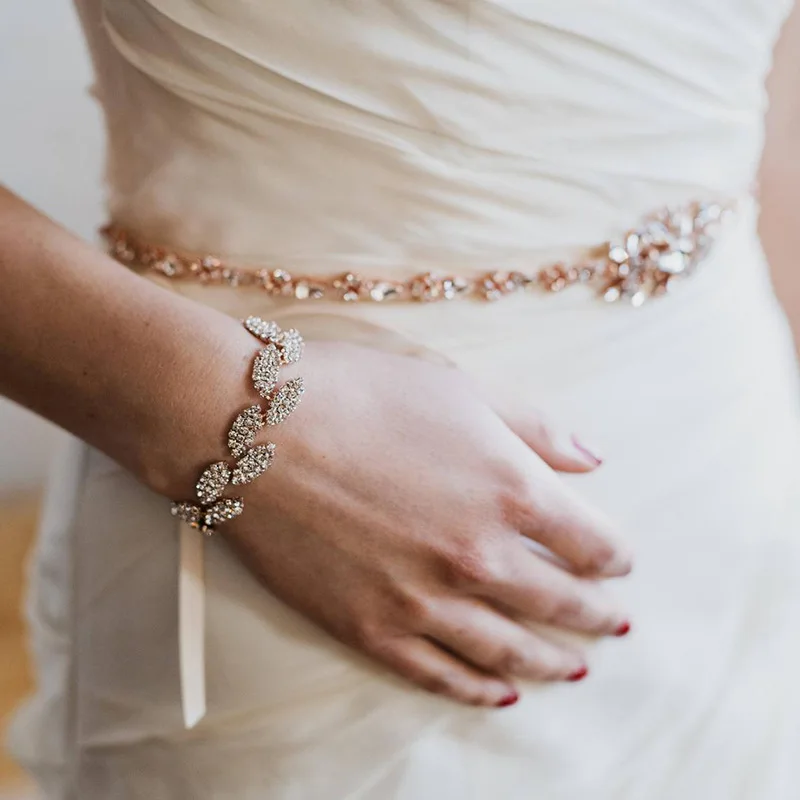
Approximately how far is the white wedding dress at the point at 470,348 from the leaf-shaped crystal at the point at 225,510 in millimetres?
42

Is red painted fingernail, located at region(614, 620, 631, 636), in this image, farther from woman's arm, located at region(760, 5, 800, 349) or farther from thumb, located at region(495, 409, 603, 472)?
woman's arm, located at region(760, 5, 800, 349)

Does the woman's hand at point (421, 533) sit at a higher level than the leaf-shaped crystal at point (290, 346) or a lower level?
lower

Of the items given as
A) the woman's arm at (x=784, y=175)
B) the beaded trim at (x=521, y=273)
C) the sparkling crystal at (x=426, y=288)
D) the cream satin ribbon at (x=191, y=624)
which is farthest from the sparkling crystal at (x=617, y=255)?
the woman's arm at (x=784, y=175)

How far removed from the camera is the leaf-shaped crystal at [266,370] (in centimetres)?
49

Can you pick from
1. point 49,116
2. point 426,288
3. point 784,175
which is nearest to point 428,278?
point 426,288

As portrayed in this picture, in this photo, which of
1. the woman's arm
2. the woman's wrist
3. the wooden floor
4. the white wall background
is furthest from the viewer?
the wooden floor

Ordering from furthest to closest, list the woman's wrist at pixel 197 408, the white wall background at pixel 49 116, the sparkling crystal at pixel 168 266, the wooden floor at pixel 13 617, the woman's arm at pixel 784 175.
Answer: the wooden floor at pixel 13 617 < the white wall background at pixel 49 116 < the woman's arm at pixel 784 175 < the sparkling crystal at pixel 168 266 < the woman's wrist at pixel 197 408

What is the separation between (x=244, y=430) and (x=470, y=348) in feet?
0.57

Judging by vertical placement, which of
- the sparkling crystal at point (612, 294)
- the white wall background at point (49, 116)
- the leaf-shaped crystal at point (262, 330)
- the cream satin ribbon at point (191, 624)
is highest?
the sparkling crystal at point (612, 294)

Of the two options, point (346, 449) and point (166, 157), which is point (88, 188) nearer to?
point (166, 157)

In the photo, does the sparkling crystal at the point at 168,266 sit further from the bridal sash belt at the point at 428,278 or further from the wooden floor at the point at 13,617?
the wooden floor at the point at 13,617

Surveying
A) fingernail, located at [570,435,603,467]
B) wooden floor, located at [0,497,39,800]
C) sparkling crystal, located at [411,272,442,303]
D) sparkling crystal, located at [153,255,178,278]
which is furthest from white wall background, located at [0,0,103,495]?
fingernail, located at [570,435,603,467]

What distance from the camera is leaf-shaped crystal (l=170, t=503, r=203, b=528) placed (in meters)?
0.51

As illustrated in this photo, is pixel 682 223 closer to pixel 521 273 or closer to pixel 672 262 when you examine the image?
pixel 672 262
